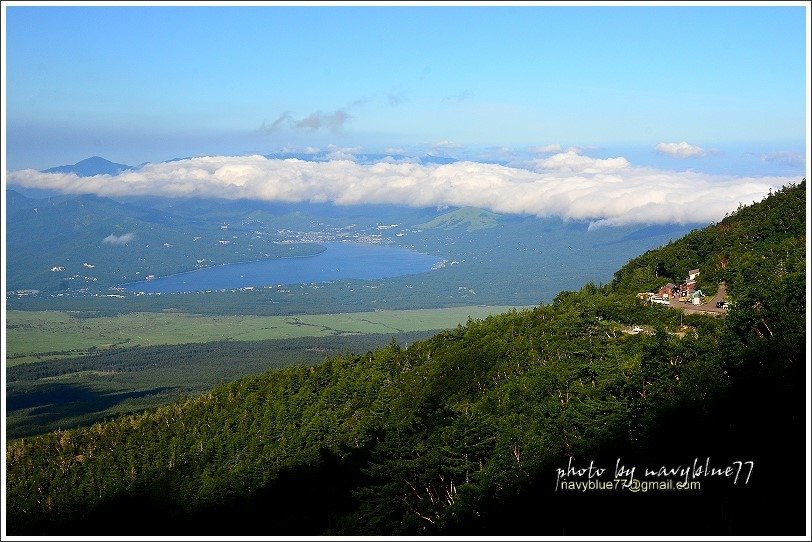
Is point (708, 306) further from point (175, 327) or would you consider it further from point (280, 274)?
point (280, 274)

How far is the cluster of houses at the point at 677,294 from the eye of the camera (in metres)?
32.8

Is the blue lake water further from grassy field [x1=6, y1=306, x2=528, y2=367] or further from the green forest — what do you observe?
the green forest

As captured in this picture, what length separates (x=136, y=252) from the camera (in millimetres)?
199375

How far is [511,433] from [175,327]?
9834cm

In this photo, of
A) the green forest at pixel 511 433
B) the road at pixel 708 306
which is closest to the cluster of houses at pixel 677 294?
the road at pixel 708 306

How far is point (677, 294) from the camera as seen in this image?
113 ft

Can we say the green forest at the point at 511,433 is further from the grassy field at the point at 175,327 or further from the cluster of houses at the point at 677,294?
the grassy field at the point at 175,327

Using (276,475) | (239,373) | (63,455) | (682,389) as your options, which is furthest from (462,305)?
(682,389)

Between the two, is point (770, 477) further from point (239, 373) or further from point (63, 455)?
point (239, 373)

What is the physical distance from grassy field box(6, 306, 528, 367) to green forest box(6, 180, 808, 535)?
55.6 meters

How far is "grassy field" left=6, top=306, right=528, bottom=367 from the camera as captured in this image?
97.7 meters

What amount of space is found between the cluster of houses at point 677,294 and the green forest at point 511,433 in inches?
36.9

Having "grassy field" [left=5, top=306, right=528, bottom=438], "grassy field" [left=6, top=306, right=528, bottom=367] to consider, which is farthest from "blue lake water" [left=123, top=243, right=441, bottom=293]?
"grassy field" [left=5, top=306, right=528, bottom=438]

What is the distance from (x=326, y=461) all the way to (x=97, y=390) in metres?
54.6
